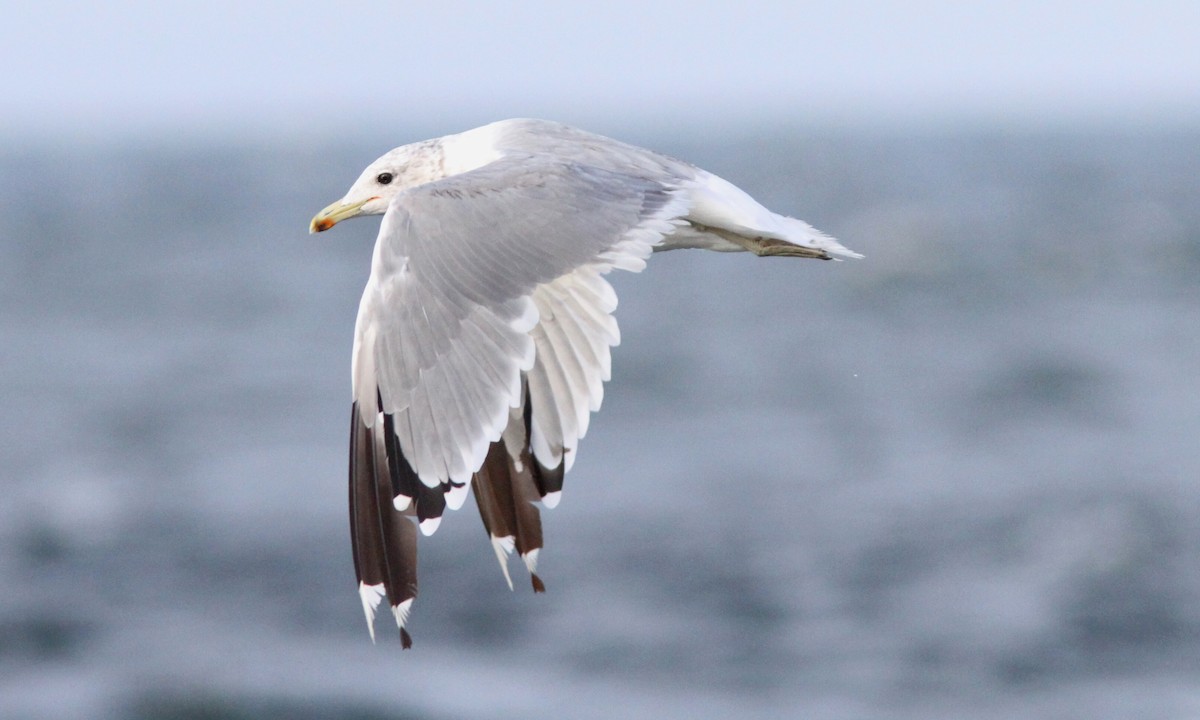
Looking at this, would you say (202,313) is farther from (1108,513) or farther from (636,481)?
(1108,513)

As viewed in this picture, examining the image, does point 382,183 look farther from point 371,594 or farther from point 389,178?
point 371,594

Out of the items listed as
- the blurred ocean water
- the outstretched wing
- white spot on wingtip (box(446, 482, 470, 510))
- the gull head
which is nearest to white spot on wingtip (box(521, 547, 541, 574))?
the outstretched wing

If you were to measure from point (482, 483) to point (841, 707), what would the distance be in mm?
4007

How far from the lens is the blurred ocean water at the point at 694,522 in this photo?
9.98 meters

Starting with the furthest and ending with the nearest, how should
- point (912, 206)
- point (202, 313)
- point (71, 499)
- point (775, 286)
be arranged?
point (912, 206), point (775, 286), point (202, 313), point (71, 499)

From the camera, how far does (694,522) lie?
1227 centimetres

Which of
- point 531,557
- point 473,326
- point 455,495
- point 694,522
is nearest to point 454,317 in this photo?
point 473,326

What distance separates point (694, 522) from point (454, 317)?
6907mm

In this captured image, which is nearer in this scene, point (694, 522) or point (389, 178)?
point (389, 178)

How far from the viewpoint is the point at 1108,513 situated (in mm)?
12430

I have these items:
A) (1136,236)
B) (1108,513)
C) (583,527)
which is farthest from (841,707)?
(1136,236)

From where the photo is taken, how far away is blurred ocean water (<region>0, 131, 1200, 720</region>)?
9977 mm

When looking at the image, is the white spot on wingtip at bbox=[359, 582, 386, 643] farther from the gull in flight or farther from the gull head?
the gull head

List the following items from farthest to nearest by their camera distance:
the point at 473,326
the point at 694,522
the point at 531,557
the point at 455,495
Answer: the point at 694,522 → the point at 531,557 → the point at 473,326 → the point at 455,495
